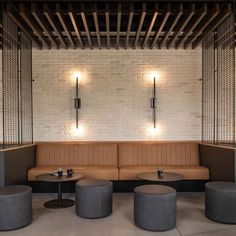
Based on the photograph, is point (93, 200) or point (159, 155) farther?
point (159, 155)

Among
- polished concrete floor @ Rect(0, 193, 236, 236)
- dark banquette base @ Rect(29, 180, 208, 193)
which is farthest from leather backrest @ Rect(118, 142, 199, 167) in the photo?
polished concrete floor @ Rect(0, 193, 236, 236)

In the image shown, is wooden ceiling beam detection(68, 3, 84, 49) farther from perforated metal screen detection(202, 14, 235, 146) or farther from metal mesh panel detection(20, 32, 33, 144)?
perforated metal screen detection(202, 14, 235, 146)

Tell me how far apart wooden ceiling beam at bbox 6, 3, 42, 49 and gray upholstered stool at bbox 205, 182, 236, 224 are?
3888 mm

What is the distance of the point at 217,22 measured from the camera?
4.89 meters

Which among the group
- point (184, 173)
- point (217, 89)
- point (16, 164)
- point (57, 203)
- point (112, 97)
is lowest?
point (57, 203)

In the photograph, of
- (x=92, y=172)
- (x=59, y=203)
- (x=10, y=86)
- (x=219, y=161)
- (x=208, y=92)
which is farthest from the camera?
(x=208, y=92)

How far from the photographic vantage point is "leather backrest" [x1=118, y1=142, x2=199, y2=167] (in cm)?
590

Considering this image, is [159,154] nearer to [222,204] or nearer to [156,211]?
[222,204]

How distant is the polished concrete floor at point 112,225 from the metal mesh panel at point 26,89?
1875mm

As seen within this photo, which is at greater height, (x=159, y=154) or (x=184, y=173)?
(x=159, y=154)

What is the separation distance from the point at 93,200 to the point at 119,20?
2.89m

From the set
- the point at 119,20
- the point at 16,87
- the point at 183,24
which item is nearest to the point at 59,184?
the point at 16,87

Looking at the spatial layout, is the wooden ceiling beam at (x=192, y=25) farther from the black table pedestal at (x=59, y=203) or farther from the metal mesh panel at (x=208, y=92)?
the black table pedestal at (x=59, y=203)

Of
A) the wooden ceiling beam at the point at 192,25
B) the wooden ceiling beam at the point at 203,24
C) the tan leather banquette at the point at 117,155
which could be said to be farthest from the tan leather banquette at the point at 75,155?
the wooden ceiling beam at the point at 203,24
